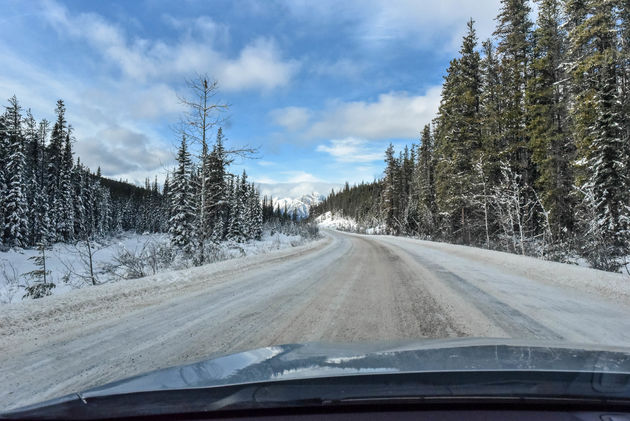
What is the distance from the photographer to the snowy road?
308 centimetres

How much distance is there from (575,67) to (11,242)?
48343mm

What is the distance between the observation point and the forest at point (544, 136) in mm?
14383

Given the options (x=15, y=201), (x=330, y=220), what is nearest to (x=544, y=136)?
(x=15, y=201)

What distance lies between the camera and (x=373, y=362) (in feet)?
6.02

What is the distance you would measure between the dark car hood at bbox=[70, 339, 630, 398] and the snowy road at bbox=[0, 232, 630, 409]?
1501 mm

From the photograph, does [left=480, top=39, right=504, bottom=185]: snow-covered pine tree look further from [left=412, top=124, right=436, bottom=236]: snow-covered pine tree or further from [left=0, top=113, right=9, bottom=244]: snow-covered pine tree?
[left=0, top=113, right=9, bottom=244]: snow-covered pine tree

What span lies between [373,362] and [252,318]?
119 inches

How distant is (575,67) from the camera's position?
17281 mm

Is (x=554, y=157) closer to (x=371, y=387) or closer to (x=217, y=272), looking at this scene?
(x=217, y=272)

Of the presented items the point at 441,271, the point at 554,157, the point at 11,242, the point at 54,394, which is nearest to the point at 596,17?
the point at 554,157

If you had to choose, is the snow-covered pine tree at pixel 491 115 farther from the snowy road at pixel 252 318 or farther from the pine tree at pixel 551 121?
the snowy road at pixel 252 318

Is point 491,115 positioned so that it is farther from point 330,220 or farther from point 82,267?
point 330,220

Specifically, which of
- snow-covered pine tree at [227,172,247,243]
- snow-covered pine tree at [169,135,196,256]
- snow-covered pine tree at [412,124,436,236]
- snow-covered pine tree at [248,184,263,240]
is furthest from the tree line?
snow-covered pine tree at [412,124,436,236]

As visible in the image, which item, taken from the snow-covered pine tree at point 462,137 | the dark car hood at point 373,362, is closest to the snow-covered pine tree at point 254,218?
the snow-covered pine tree at point 462,137
